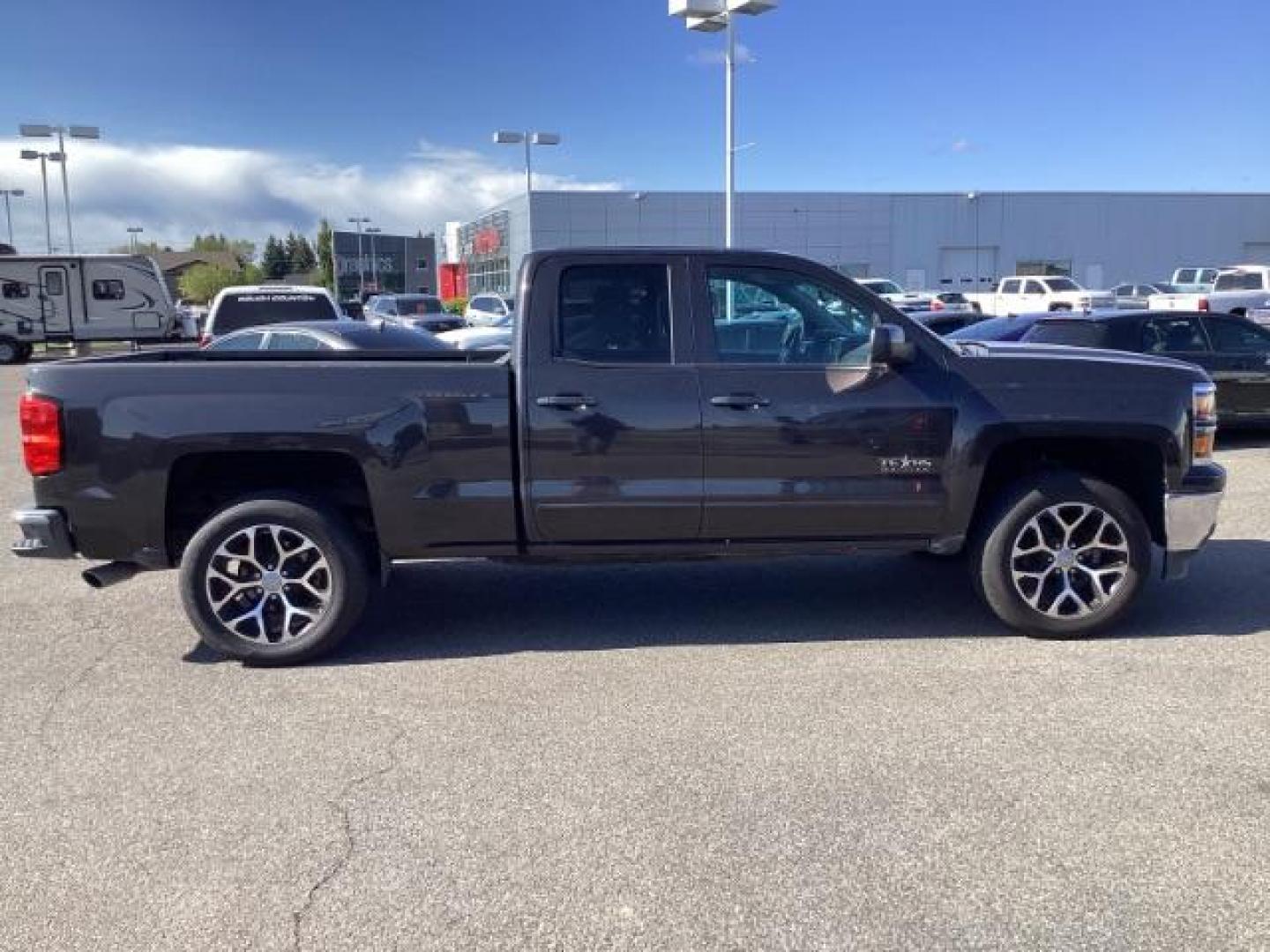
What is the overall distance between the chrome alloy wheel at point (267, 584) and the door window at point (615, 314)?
1.60 metres

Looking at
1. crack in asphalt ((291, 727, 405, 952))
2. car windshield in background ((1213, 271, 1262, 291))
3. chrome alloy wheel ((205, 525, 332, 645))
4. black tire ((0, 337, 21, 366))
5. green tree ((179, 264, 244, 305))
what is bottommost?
crack in asphalt ((291, 727, 405, 952))

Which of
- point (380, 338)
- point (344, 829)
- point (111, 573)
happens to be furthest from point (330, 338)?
point (344, 829)

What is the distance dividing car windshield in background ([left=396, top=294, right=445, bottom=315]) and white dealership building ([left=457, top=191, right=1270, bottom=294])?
27805 mm

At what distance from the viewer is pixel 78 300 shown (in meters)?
30.3

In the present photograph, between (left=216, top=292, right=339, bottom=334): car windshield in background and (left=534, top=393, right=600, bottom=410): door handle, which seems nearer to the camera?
(left=534, top=393, right=600, bottom=410): door handle

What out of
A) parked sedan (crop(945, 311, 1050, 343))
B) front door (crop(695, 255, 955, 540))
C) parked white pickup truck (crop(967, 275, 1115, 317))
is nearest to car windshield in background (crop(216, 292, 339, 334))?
parked sedan (crop(945, 311, 1050, 343))

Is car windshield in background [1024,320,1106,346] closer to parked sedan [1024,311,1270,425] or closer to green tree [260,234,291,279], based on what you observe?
parked sedan [1024,311,1270,425]

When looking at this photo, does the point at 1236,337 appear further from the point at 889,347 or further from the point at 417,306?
the point at 417,306

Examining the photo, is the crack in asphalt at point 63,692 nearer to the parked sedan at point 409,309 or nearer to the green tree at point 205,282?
the parked sedan at point 409,309

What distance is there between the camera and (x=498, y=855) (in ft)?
10.6

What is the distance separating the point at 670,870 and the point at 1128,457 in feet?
11.6

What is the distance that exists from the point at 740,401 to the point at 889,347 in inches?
28.7

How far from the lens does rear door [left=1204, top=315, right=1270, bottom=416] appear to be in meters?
11.1

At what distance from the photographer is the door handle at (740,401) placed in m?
4.91
